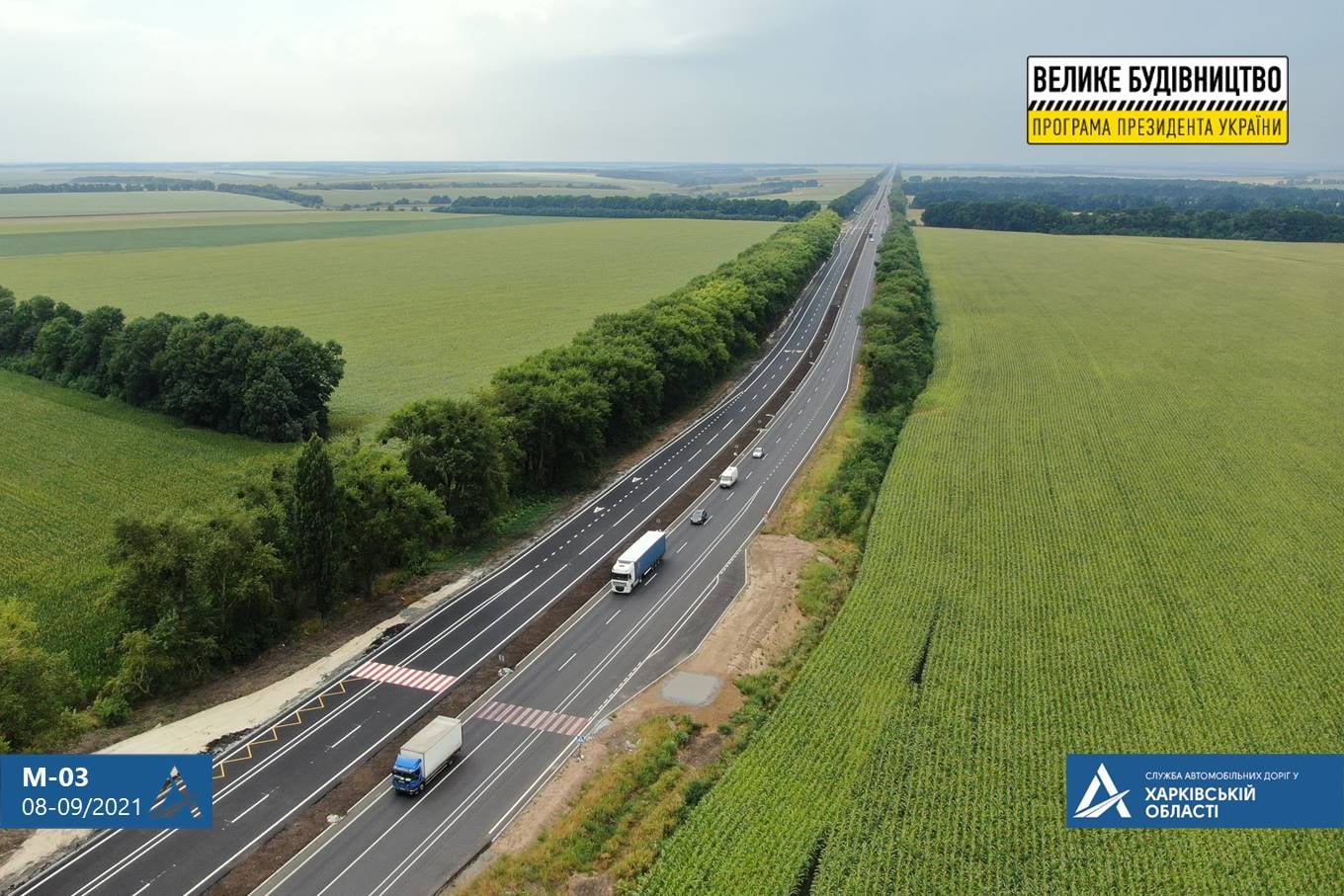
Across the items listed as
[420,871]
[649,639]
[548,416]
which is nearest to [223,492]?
[548,416]

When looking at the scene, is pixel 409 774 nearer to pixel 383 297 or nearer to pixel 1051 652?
pixel 1051 652

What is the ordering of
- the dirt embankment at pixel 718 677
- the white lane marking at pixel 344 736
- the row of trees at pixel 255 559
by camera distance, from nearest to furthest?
the dirt embankment at pixel 718 677 → the white lane marking at pixel 344 736 → the row of trees at pixel 255 559

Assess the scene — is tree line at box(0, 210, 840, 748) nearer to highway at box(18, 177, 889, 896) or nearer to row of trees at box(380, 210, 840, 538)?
row of trees at box(380, 210, 840, 538)

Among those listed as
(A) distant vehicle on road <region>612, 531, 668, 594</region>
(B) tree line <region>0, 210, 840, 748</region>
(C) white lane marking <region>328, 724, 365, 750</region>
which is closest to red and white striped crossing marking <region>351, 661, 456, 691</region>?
(C) white lane marking <region>328, 724, 365, 750</region>

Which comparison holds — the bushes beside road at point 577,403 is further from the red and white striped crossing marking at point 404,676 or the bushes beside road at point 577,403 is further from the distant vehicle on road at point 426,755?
the distant vehicle on road at point 426,755

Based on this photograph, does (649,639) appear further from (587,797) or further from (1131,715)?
(1131,715)

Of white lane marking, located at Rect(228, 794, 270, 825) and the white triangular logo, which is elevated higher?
the white triangular logo

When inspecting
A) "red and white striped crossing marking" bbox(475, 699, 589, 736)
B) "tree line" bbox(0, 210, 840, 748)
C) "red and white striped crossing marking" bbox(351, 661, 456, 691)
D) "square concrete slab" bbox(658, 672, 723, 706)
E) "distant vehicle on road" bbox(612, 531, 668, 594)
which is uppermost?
"tree line" bbox(0, 210, 840, 748)

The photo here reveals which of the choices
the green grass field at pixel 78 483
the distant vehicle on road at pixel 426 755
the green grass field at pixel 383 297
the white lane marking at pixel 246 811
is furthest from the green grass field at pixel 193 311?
the distant vehicle on road at pixel 426 755
